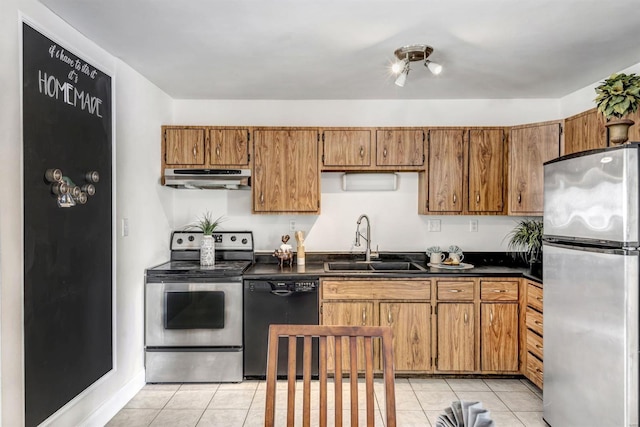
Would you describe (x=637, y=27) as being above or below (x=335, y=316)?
above

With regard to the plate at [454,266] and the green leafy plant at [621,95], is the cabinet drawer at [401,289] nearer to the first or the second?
the plate at [454,266]

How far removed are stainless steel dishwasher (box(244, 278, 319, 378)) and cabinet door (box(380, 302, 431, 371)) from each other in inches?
24.4

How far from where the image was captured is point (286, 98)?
364 centimetres

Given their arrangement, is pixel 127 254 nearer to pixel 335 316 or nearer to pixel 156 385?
pixel 156 385

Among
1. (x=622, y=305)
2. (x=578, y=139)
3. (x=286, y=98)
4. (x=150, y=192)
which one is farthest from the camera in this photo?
(x=286, y=98)

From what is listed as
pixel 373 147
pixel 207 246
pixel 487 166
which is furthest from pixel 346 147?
pixel 207 246

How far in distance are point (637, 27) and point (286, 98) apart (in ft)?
8.59

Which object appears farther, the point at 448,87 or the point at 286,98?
the point at 286,98

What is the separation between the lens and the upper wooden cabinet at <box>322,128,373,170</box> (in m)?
3.40

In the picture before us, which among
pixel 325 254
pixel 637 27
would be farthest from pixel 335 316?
pixel 637 27

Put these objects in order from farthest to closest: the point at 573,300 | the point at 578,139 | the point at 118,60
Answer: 1. the point at 578,139
2. the point at 118,60
3. the point at 573,300

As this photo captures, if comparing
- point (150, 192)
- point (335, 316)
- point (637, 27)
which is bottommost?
point (335, 316)

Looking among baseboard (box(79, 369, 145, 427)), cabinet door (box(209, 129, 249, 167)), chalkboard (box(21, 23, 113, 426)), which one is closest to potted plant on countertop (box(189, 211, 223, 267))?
cabinet door (box(209, 129, 249, 167))

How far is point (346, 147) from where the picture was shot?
3.41 meters
